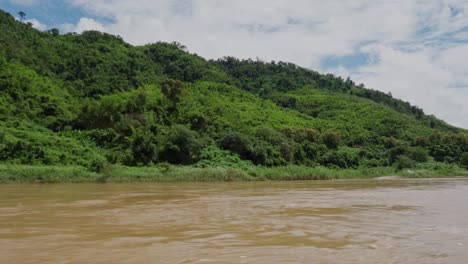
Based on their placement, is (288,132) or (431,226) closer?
(431,226)

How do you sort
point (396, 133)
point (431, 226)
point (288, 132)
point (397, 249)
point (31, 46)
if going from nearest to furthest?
point (397, 249)
point (431, 226)
point (288, 132)
point (31, 46)
point (396, 133)

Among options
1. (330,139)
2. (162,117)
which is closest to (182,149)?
(162,117)

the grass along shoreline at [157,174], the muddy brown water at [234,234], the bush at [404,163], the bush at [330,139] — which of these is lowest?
the muddy brown water at [234,234]

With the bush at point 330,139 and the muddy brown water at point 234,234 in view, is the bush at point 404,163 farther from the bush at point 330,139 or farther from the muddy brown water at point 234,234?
the muddy brown water at point 234,234

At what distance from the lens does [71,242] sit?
903 cm

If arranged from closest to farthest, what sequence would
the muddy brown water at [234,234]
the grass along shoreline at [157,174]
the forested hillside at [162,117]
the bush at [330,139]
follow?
the muddy brown water at [234,234], the grass along shoreline at [157,174], the forested hillside at [162,117], the bush at [330,139]

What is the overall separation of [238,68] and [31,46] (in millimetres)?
50175

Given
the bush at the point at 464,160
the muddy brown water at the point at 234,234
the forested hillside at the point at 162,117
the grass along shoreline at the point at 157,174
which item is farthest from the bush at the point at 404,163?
the muddy brown water at the point at 234,234

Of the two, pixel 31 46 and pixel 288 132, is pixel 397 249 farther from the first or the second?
pixel 31 46

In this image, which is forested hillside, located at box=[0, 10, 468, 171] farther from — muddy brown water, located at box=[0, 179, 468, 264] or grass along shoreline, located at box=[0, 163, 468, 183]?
muddy brown water, located at box=[0, 179, 468, 264]

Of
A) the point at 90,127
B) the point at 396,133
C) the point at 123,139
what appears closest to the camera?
the point at 123,139

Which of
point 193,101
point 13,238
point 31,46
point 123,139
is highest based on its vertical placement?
point 31,46

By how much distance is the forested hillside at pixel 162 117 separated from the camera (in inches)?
1828

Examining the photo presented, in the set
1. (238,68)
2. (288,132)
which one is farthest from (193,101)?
(238,68)
